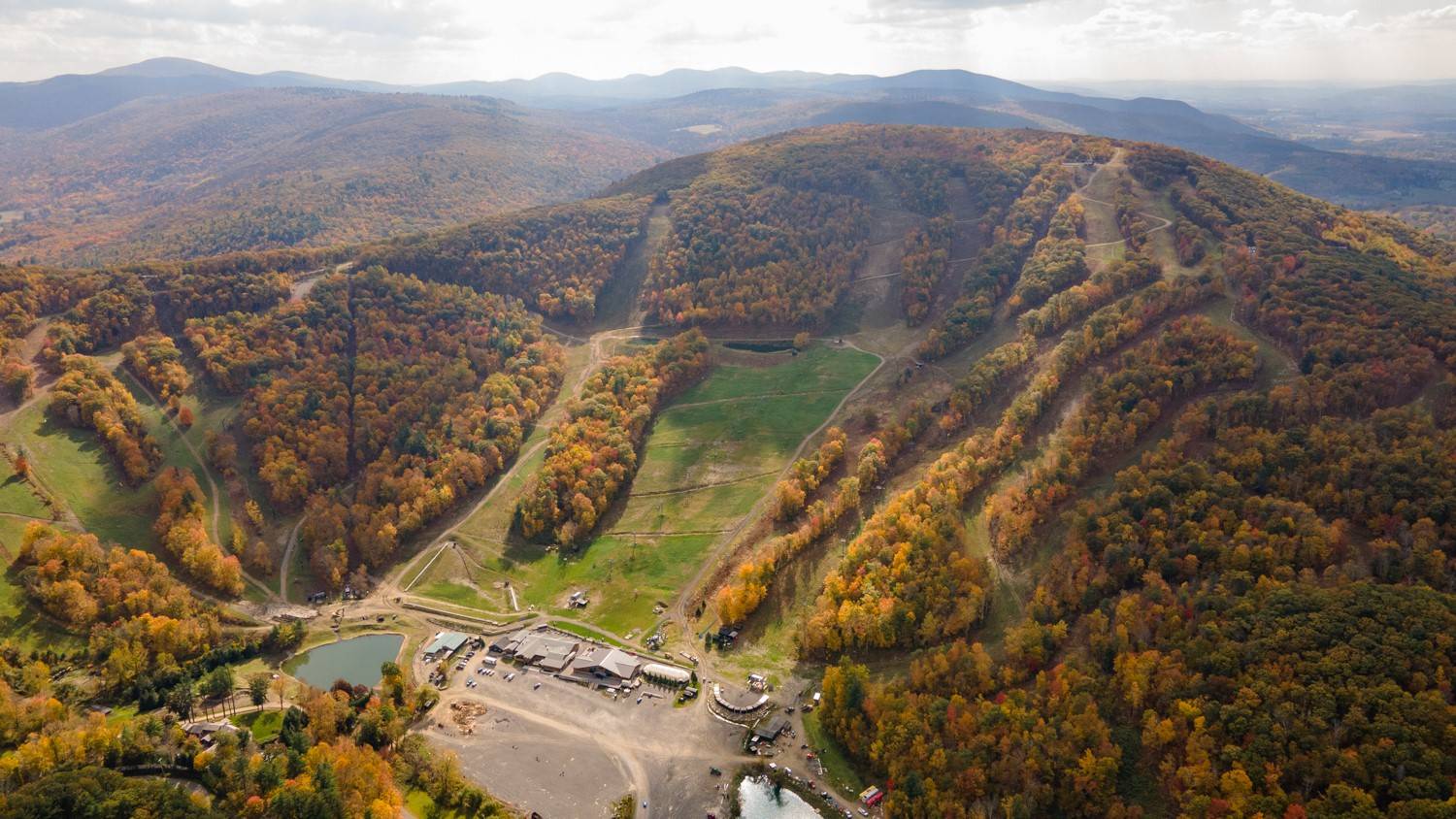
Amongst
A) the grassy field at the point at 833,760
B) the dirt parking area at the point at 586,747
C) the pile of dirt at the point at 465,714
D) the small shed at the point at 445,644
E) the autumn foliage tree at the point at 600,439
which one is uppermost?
the autumn foliage tree at the point at 600,439

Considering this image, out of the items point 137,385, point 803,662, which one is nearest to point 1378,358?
point 803,662

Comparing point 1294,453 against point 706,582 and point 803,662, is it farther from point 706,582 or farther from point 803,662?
point 706,582

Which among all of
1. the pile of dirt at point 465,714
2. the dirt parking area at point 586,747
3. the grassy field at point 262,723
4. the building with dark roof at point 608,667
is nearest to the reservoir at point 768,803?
the dirt parking area at point 586,747

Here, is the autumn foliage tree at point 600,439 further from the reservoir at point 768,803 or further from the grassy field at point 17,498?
the grassy field at point 17,498

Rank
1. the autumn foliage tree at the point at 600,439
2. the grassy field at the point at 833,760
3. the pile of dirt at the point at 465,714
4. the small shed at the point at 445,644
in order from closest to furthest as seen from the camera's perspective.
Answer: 1. the grassy field at the point at 833,760
2. the pile of dirt at the point at 465,714
3. the small shed at the point at 445,644
4. the autumn foliage tree at the point at 600,439

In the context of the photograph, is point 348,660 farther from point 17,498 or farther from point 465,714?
point 17,498

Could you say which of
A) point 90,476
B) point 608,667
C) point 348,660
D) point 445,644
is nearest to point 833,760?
point 608,667

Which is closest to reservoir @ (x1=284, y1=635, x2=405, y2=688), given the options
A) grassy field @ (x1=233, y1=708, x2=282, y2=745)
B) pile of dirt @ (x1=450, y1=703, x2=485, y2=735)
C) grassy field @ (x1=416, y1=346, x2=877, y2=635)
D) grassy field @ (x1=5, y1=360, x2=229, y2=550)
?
grassy field @ (x1=233, y1=708, x2=282, y2=745)
